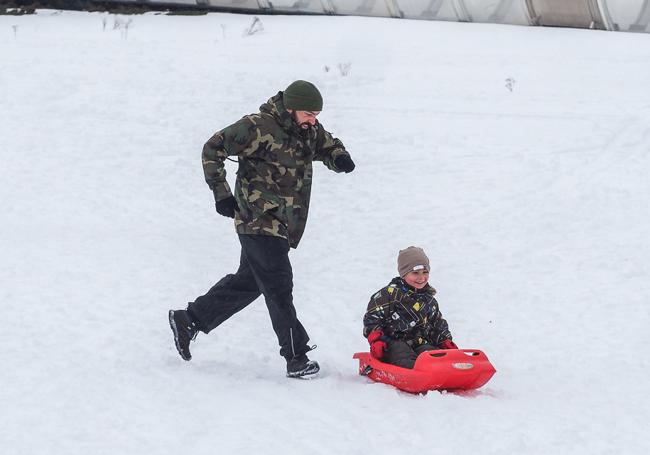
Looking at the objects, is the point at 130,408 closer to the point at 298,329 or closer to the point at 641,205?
the point at 298,329

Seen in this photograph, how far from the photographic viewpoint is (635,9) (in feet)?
45.9

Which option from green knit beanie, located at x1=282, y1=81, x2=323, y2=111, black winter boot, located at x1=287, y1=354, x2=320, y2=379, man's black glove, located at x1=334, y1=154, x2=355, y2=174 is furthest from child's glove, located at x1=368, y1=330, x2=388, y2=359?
green knit beanie, located at x1=282, y1=81, x2=323, y2=111

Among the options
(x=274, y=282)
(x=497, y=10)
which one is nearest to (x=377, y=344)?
(x=274, y=282)

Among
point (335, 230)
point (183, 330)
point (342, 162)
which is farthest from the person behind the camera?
point (335, 230)

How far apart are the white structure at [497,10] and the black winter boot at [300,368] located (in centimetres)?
965

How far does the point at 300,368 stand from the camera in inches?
231

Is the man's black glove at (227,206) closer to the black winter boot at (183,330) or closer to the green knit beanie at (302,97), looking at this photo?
the green knit beanie at (302,97)

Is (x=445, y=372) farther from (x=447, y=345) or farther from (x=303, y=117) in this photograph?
(x=303, y=117)

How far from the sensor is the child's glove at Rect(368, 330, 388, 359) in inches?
236

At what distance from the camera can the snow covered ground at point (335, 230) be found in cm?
512

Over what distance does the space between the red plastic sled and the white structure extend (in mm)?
9540

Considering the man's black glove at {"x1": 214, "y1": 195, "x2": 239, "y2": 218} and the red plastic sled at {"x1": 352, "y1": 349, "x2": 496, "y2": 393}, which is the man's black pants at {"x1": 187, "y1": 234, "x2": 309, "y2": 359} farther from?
the red plastic sled at {"x1": 352, "y1": 349, "x2": 496, "y2": 393}

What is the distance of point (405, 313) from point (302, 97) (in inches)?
54.0

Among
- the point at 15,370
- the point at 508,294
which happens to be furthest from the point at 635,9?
the point at 15,370
